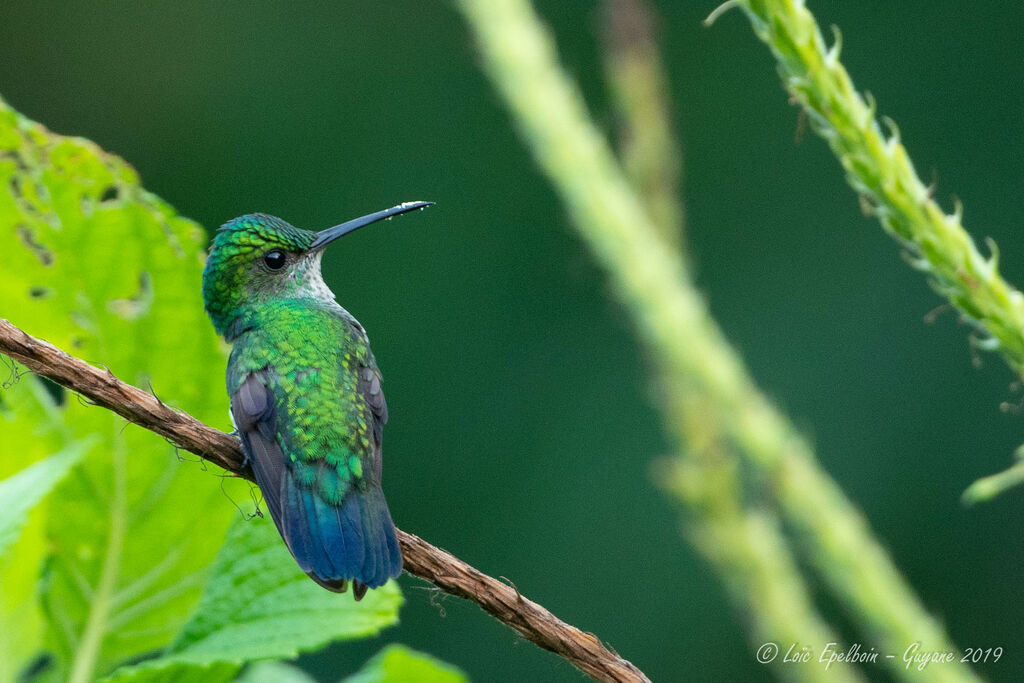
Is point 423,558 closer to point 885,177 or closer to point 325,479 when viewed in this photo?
point 325,479

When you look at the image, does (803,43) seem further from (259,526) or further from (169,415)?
(259,526)

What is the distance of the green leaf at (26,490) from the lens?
4.65 ft

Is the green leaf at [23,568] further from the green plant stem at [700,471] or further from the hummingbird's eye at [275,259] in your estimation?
the green plant stem at [700,471]

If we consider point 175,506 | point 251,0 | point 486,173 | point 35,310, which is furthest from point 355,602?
point 251,0

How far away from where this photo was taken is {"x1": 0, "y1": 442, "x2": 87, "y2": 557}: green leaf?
4.65 feet

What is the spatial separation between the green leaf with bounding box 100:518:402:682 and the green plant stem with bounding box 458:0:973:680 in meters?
0.94

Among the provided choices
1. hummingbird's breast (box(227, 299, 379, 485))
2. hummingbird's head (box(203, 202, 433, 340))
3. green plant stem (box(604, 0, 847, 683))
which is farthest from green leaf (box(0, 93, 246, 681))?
green plant stem (box(604, 0, 847, 683))

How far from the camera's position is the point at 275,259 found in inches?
107

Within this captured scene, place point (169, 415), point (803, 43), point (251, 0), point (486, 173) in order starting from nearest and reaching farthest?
point (169, 415) → point (803, 43) → point (486, 173) → point (251, 0)

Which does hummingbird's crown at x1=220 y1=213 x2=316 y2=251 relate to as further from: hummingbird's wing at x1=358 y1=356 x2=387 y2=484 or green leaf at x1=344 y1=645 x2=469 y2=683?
green leaf at x1=344 y1=645 x2=469 y2=683

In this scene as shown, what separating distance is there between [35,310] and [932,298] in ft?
23.7

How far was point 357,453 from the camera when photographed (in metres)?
2.08
